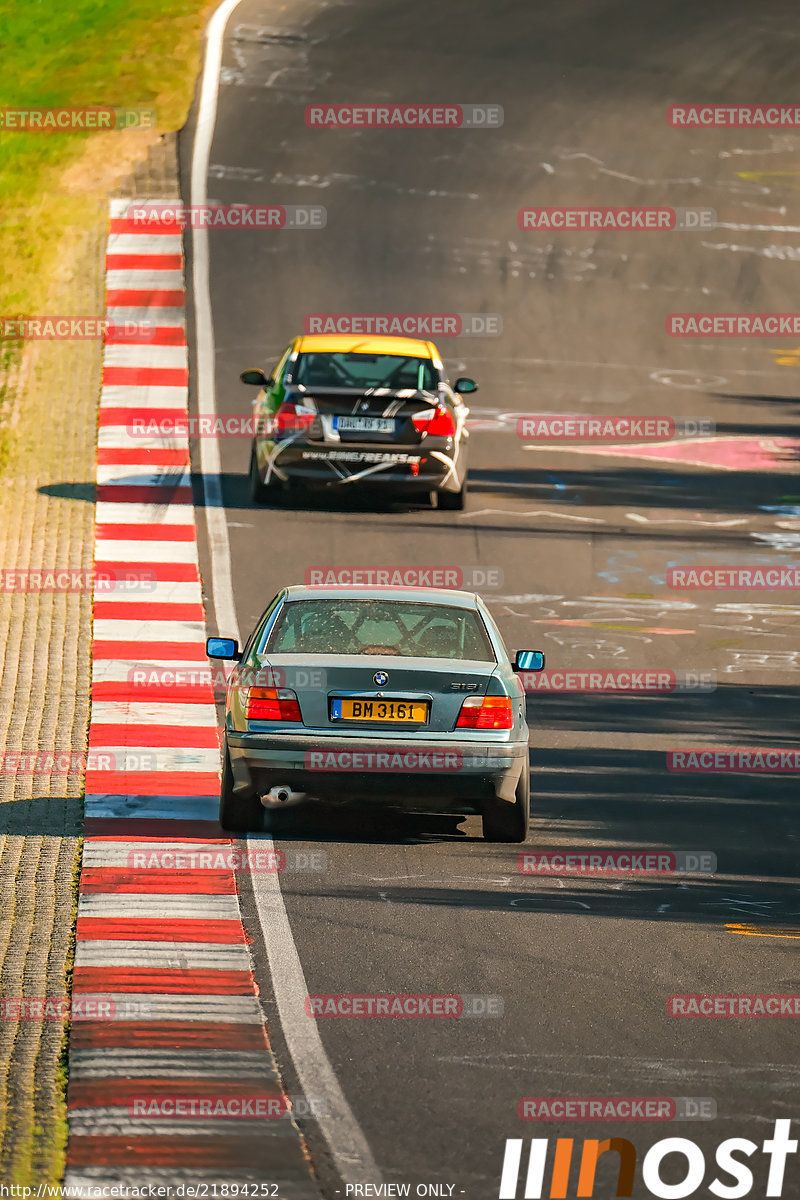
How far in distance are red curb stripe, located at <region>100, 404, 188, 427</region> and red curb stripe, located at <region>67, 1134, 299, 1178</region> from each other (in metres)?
16.0

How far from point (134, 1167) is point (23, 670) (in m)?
8.77

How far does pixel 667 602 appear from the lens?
17.3m

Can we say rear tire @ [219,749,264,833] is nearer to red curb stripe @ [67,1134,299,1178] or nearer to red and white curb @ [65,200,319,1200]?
red and white curb @ [65,200,319,1200]

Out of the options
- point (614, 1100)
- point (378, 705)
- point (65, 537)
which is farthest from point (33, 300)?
point (614, 1100)

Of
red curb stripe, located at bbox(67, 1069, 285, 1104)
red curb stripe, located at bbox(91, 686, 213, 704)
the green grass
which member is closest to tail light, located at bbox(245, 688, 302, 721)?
red curb stripe, located at bbox(67, 1069, 285, 1104)

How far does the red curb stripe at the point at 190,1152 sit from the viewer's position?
20.6ft

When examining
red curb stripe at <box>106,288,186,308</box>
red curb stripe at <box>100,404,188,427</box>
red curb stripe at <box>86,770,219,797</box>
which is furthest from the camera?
red curb stripe at <box>106,288,186,308</box>

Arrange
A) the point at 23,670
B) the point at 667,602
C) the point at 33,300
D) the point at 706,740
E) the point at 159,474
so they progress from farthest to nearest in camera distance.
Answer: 1. the point at 33,300
2. the point at 159,474
3. the point at 667,602
4. the point at 23,670
5. the point at 706,740

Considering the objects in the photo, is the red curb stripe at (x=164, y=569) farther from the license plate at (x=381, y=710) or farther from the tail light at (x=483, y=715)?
the tail light at (x=483, y=715)

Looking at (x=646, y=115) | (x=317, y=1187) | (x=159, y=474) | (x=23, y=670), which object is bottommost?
(x=317, y=1187)

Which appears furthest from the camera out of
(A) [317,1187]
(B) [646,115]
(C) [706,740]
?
(B) [646,115]

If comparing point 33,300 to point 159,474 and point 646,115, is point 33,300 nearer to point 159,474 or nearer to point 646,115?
point 159,474

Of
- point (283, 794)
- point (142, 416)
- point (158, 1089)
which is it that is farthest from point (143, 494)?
point (158, 1089)

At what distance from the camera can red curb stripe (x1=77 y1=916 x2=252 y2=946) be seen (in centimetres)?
888
